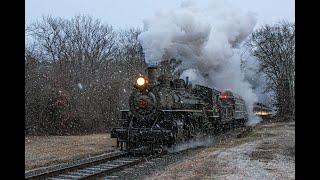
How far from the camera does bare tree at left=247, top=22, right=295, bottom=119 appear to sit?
36.5 meters

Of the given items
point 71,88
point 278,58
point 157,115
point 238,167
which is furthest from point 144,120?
point 278,58

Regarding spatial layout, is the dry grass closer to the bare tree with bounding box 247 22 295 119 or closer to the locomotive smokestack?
the locomotive smokestack

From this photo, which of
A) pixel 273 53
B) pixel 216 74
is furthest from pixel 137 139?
pixel 273 53

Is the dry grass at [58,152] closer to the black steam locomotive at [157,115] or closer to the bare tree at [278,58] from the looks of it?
the black steam locomotive at [157,115]

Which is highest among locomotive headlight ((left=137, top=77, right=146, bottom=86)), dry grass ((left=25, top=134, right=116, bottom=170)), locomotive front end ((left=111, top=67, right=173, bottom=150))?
locomotive headlight ((left=137, top=77, right=146, bottom=86))

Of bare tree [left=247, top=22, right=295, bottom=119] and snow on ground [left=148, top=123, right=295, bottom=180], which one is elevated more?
bare tree [left=247, top=22, right=295, bottom=119]

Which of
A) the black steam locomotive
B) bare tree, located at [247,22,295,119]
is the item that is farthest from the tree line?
the black steam locomotive

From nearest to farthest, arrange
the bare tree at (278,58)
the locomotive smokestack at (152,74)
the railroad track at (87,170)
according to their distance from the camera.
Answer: the railroad track at (87,170), the locomotive smokestack at (152,74), the bare tree at (278,58)

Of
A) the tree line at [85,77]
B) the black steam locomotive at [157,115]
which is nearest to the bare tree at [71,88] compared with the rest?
the tree line at [85,77]

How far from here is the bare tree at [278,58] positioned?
3647 cm

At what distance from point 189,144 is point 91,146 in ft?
13.9

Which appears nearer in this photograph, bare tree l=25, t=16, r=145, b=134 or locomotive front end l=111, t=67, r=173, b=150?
locomotive front end l=111, t=67, r=173, b=150
